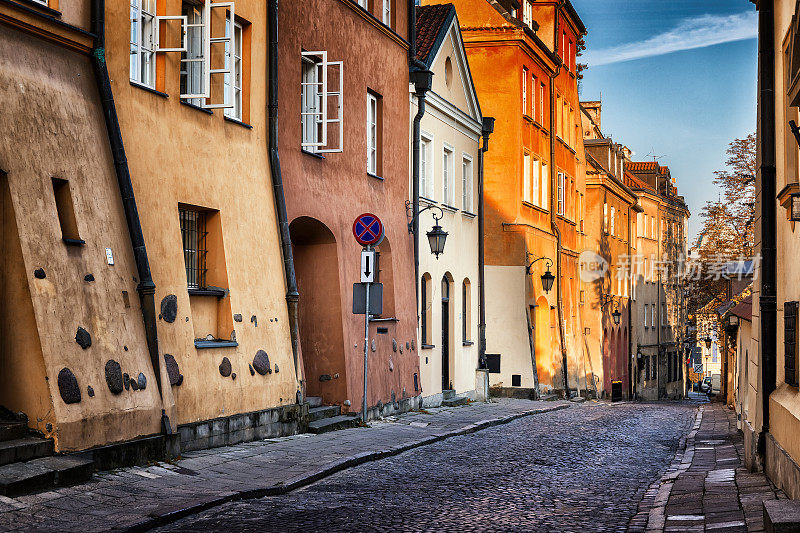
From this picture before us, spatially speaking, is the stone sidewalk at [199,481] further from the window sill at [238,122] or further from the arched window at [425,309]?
the arched window at [425,309]

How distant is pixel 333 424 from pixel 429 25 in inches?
498

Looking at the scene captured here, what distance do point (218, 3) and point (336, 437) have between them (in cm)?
644

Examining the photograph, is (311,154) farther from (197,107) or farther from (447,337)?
(447,337)

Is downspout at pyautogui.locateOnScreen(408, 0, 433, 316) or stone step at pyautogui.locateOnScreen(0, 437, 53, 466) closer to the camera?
stone step at pyautogui.locateOnScreen(0, 437, 53, 466)

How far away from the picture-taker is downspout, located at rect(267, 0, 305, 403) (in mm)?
15812

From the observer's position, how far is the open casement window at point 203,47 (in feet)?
43.8

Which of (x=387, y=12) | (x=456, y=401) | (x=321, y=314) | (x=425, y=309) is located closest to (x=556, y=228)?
(x=456, y=401)

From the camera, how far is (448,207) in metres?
25.7

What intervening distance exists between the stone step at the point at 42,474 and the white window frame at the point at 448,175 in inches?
655

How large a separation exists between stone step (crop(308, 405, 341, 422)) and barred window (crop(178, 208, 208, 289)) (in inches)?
140

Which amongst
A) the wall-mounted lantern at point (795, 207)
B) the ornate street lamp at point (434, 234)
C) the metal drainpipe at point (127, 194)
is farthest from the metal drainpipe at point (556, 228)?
the wall-mounted lantern at point (795, 207)

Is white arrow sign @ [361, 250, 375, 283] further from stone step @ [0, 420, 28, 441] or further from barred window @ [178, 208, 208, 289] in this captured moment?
stone step @ [0, 420, 28, 441]

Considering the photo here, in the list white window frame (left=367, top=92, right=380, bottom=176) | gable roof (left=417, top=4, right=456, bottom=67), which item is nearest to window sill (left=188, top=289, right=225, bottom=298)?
white window frame (left=367, top=92, right=380, bottom=176)

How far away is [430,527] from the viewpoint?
8.86 metres
